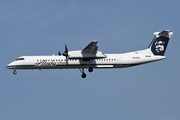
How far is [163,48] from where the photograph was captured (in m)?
33.0

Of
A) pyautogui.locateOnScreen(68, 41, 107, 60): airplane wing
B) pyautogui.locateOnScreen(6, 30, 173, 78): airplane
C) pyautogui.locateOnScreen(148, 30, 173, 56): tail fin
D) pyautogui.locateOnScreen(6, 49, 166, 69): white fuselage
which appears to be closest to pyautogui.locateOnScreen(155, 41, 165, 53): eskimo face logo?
pyautogui.locateOnScreen(148, 30, 173, 56): tail fin

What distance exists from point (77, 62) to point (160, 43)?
9781 mm

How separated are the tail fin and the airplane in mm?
370

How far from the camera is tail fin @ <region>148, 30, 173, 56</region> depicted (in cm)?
3291

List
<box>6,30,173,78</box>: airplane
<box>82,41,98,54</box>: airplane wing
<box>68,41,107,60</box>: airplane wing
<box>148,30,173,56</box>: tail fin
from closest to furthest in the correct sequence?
1. <box>82,41,98,54</box>: airplane wing
2. <box>68,41,107,60</box>: airplane wing
3. <box>6,30,173,78</box>: airplane
4. <box>148,30,173,56</box>: tail fin

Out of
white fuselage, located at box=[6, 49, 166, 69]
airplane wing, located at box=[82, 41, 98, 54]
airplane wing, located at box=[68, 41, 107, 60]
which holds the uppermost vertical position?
airplane wing, located at box=[82, 41, 98, 54]

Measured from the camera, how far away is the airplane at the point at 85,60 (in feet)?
99.2

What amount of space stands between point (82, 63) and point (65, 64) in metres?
1.78

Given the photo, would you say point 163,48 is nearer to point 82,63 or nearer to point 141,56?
point 141,56

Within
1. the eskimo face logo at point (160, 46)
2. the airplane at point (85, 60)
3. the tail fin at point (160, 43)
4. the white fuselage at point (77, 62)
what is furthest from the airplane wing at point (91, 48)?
the eskimo face logo at point (160, 46)

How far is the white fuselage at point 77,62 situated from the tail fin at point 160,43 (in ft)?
3.39

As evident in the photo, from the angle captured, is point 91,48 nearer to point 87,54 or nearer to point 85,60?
point 87,54

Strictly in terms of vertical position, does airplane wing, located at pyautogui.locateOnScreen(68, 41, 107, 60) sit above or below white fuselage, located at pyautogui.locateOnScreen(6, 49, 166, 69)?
above

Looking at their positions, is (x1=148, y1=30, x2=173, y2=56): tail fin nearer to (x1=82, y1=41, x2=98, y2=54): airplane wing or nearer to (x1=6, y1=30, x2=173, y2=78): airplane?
(x1=6, y1=30, x2=173, y2=78): airplane
